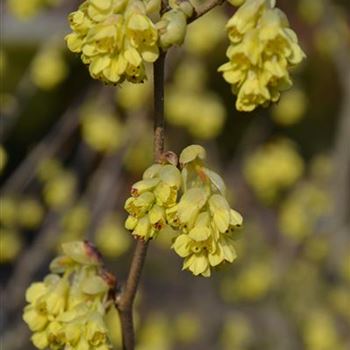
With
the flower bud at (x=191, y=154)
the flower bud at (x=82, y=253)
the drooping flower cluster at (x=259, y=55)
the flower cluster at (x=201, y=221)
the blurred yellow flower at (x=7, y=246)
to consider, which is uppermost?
the drooping flower cluster at (x=259, y=55)

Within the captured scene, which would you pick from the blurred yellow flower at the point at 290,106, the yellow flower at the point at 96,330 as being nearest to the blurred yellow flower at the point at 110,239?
the blurred yellow flower at the point at 290,106

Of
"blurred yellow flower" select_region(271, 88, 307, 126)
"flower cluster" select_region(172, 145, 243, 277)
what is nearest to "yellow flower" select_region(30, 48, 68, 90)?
"blurred yellow flower" select_region(271, 88, 307, 126)

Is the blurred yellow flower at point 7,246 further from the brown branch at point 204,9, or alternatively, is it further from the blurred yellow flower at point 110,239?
the brown branch at point 204,9

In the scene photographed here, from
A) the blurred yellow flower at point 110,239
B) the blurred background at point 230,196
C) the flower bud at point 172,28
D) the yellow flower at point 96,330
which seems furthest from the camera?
the blurred yellow flower at point 110,239

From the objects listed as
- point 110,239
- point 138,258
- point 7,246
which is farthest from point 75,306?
point 110,239

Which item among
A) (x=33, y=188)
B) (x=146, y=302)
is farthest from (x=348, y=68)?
(x=146, y=302)

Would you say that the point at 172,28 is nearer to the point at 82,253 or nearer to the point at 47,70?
the point at 82,253

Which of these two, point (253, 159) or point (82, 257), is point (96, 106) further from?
point (82, 257)

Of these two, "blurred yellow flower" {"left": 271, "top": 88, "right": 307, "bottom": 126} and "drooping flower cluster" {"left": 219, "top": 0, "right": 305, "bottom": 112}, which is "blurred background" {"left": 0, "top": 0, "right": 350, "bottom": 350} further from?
"drooping flower cluster" {"left": 219, "top": 0, "right": 305, "bottom": 112}
